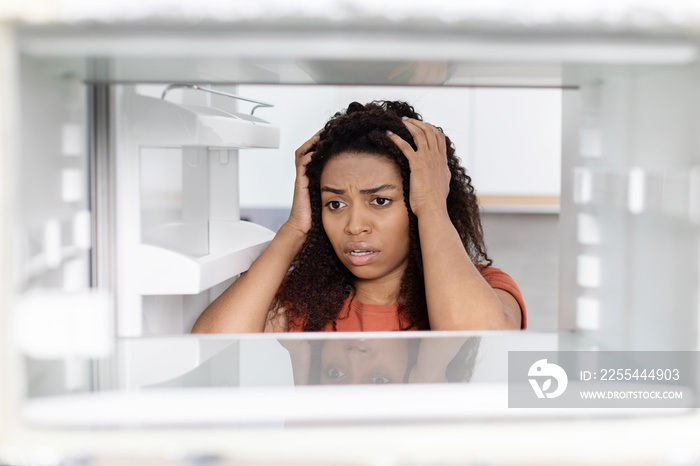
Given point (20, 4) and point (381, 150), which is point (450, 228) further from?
point (20, 4)

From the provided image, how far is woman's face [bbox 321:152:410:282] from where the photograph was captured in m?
1.36

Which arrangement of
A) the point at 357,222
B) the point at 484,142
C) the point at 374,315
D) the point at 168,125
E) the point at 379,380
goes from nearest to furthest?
the point at 379,380, the point at 168,125, the point at 357,222, the point at 374,315, the point at 484,142

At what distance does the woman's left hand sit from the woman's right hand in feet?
0.71

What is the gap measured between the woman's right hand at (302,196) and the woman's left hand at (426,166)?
217 mm

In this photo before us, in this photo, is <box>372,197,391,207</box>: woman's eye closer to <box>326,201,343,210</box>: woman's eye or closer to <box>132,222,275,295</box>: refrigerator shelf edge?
<box>326,201,343,210</box>: woman's eye

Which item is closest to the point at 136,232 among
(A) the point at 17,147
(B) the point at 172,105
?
(B) the point at 172,105

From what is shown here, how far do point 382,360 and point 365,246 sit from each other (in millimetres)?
804

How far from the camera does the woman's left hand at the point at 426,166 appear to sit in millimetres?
1322

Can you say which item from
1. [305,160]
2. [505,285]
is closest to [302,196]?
[305,160]

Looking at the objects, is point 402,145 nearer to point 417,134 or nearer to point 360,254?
point 417,134

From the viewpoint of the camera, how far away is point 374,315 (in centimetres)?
145

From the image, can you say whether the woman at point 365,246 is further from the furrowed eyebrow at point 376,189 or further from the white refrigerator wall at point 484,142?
the white refrigerator wall at point 484,142

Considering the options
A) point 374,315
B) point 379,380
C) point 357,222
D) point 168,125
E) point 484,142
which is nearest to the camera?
point 379,380

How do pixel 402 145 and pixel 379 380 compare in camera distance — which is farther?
pixel 402 145
